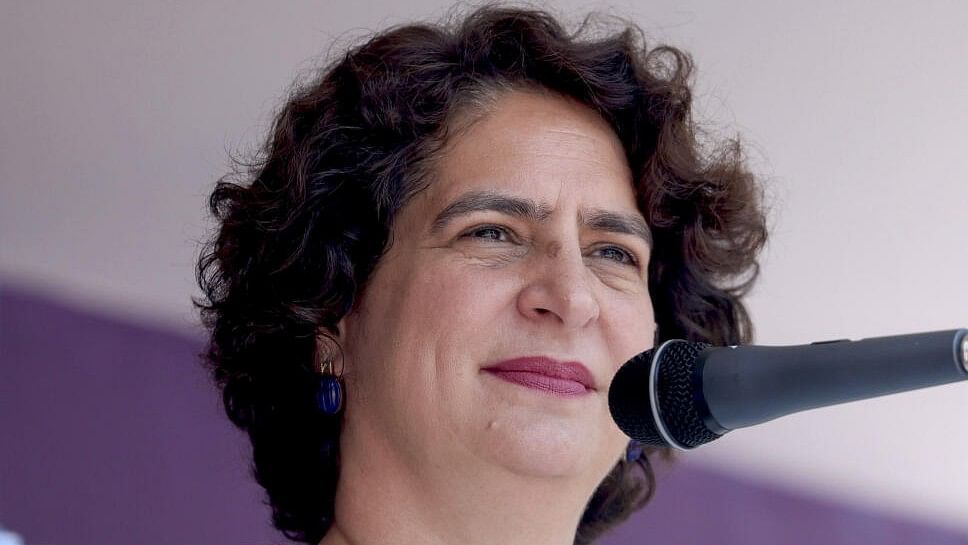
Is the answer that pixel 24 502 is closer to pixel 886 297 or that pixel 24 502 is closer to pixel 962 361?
pixel 886 297

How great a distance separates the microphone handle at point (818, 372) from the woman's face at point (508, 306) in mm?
733

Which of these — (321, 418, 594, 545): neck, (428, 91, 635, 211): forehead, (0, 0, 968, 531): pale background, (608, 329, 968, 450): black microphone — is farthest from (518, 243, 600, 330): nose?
(0, 0, 968, 531): pale background

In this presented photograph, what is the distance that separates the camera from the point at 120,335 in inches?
167

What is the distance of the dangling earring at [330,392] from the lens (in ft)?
7.19

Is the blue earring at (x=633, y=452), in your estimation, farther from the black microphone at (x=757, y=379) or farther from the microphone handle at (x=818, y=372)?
the microphone handle at (x=818, y=372)

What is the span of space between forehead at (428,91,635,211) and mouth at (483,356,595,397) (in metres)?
0.29

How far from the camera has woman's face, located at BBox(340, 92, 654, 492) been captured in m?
1.93

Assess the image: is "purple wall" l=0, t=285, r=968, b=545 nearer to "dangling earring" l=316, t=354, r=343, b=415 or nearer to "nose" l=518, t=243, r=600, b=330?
"dangling earring" l=316, t=354, r=343, b=415

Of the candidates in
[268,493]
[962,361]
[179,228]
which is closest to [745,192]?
[268,493]

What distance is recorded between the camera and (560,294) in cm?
194

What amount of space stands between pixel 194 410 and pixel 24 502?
0.58 metres

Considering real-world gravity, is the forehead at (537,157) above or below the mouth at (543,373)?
above

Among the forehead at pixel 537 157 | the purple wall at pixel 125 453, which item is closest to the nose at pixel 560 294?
the forehead at pixel 537 157

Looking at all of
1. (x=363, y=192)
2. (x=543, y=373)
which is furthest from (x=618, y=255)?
(x=363, y=192)
